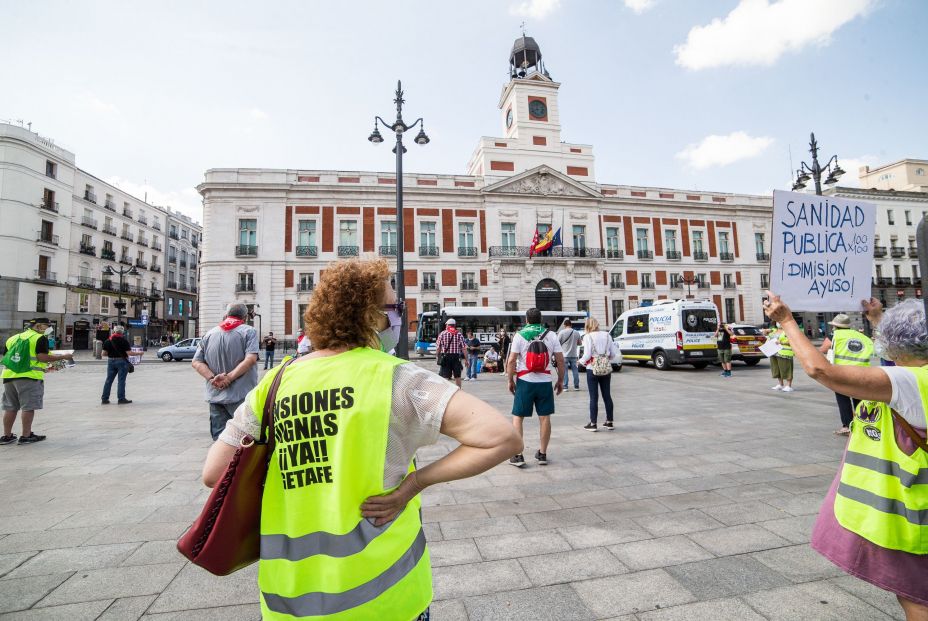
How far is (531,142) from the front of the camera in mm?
35625

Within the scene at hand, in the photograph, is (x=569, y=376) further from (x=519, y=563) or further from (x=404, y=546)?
(x=404, y=546)

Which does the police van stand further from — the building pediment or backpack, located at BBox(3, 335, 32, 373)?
the building pediment

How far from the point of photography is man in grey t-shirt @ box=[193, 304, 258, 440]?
4.23 metres

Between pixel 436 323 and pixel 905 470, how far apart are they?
73.6 feet

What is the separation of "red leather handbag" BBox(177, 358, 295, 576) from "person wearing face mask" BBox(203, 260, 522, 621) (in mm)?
30

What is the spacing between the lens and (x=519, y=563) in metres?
2.67

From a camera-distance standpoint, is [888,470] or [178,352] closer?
[888,470]

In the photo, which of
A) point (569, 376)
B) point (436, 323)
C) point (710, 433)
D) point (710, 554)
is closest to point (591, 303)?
point (436, 323)

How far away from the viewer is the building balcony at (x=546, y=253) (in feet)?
106

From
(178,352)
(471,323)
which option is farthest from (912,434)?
(178,352)

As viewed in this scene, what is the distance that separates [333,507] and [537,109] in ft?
131

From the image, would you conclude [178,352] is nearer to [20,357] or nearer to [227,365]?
[20,357]

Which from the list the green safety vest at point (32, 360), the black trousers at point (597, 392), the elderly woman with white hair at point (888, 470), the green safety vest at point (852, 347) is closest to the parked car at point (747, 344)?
the green safety vest at point (852, 347)

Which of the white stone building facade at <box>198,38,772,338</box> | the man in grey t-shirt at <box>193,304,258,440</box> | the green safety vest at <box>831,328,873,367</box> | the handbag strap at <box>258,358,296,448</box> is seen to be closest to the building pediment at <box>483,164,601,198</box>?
the white stone building facade at <box>198,38,772,338</box>
